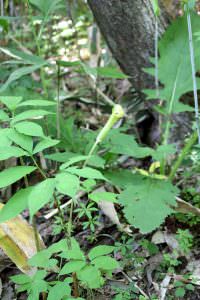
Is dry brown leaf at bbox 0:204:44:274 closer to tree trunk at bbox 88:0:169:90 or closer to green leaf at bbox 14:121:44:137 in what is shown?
green leaf at bbox 14:121:44:137

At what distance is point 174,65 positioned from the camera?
2434 millimetres

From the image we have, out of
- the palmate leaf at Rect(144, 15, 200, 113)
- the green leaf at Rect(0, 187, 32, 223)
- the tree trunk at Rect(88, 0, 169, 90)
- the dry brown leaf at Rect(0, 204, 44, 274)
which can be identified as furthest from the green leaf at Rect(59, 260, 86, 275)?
the tree trunk at Rect(88, 0, 169, 90)

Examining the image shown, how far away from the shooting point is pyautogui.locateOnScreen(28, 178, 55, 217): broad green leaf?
1.20 m

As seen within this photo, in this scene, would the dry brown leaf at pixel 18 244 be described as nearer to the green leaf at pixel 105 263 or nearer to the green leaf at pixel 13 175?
the green leaf at pixel 105 263

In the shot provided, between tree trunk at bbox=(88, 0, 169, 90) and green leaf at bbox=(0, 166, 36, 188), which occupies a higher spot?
tree trunk at bbox=(88, 0, 169, 90)

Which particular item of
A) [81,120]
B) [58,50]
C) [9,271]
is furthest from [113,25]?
[58,50]

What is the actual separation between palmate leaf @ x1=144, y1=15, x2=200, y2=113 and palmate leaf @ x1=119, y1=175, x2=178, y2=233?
492 mm

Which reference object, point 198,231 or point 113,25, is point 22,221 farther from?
point 113,25

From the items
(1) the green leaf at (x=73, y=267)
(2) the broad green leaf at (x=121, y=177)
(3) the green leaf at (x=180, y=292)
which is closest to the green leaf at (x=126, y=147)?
(2) the broad green leaf at (x=121, y=177)

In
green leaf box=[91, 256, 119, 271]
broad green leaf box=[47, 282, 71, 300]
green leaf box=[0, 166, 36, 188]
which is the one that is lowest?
broad green leaf box=[47, 282, 71, 300]

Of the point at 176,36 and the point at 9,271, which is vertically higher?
the point at 176,36

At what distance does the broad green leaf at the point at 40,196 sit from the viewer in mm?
1202

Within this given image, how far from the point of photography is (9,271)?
2010mm

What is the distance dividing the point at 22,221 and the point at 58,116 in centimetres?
56
